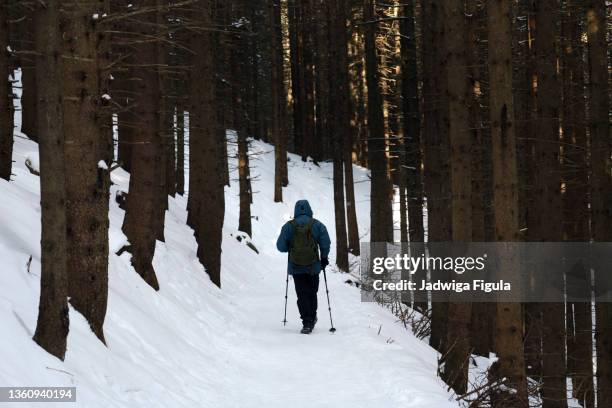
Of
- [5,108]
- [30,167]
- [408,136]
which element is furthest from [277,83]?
[5,108]

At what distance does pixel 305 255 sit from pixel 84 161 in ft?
16.1

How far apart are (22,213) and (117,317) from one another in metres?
2.08

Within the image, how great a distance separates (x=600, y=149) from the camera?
11367mm

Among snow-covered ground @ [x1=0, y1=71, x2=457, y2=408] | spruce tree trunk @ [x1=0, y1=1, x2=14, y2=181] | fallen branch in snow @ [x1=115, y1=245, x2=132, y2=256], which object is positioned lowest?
snow-covered ground @ [x1=0, y1=71, x2=457, y2=408]

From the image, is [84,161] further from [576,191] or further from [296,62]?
[296,62]

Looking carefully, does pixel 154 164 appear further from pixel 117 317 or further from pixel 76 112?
pixel 76 112

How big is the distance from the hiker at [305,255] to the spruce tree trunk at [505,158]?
3.36 metres

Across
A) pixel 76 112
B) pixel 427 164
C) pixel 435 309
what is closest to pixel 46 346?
pixel 76 112

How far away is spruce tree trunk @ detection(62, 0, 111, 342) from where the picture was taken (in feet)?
19.8

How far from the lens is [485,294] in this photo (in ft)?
42.7

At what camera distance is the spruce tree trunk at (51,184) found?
15.9 feet

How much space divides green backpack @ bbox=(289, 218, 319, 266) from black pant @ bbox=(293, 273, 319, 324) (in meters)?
0.26

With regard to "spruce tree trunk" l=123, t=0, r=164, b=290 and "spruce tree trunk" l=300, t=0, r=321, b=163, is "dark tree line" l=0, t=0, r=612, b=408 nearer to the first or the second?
"spruce tree trunk" l=123, t=0, r=164, b=290

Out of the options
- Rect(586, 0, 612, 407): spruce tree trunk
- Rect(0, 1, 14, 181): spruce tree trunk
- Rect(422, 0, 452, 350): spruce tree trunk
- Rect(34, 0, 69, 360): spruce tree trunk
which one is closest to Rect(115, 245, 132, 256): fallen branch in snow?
Rect(0, 1, 14, 181): spruce tree trunk
